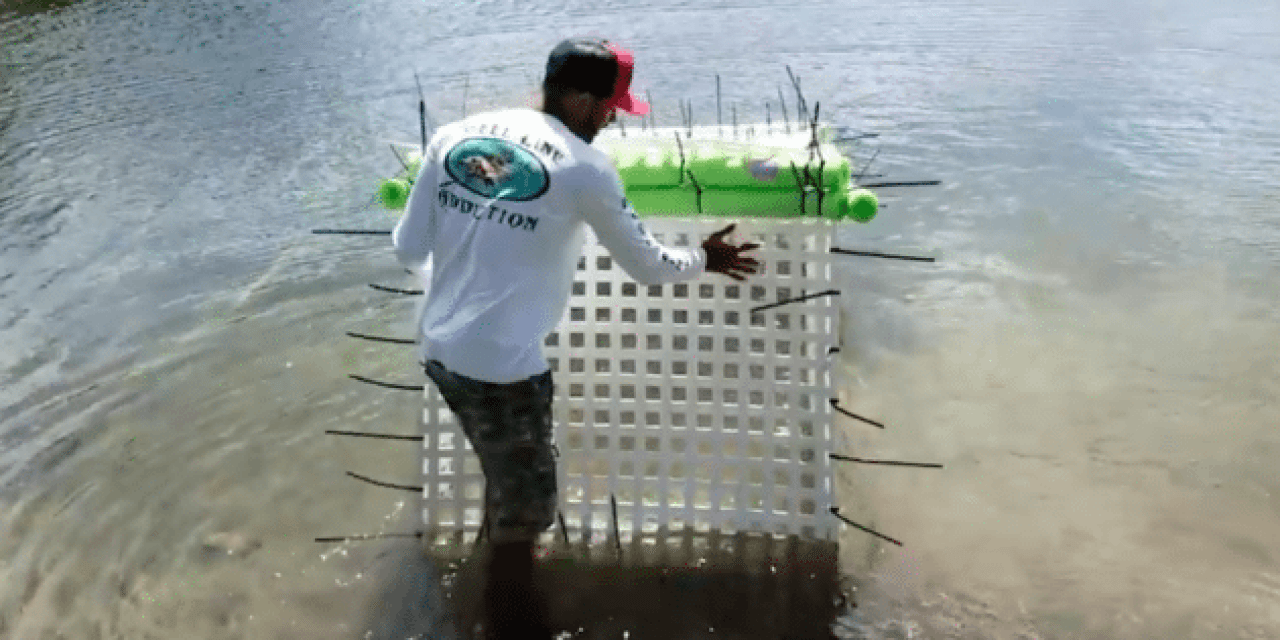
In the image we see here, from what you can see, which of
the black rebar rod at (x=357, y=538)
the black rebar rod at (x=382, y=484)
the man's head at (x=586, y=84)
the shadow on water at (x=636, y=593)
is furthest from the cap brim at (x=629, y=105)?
the black rebar rod at (x=357, y=538)

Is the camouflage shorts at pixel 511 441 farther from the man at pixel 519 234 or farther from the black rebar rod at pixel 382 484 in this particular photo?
the black rebar rod at pixel 382 484

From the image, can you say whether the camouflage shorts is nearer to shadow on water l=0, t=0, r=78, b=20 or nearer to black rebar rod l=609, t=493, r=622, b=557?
black rebar rod l=609, t=493, r=622, b=557

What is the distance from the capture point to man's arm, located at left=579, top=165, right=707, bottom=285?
2797mm

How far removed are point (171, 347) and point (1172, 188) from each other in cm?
660

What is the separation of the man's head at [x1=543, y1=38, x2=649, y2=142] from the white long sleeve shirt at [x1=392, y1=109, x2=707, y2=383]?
63mm

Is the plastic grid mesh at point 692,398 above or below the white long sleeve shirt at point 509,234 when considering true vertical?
below

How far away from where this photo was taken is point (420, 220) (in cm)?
299

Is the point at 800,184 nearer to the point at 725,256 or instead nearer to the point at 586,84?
the point at 725,256

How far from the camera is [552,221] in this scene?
2.83 m

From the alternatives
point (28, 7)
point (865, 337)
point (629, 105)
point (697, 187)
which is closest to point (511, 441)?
point (697, 187)

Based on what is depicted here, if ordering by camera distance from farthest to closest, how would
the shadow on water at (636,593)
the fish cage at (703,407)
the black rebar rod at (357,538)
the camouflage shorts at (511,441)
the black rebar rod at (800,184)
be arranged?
the black rebar rod at (357,538), the shadow on water at (636,593), the fish cage at (703,407), the black rebar rod at (800,184), the camouflage shorts at (511,441)

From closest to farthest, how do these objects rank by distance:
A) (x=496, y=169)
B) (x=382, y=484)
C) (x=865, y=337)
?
(x=496, y=169)
(x=382, y=484)
(x=865, y=337)

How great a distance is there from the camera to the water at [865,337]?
12.5 feet

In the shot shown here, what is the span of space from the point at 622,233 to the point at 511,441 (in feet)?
2.71
